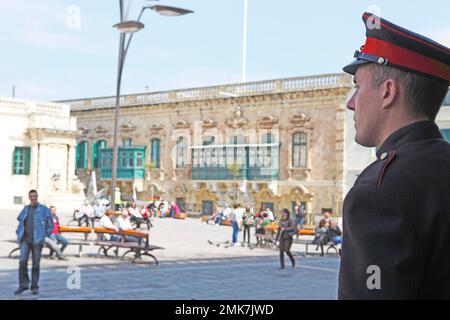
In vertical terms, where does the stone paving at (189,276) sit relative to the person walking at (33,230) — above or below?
below

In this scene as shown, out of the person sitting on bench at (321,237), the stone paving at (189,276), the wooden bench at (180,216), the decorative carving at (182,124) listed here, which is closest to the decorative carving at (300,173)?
the wooden bench at (180,216)

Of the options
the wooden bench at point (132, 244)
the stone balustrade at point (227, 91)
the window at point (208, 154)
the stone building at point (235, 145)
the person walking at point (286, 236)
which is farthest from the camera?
the window at point (208, 154)

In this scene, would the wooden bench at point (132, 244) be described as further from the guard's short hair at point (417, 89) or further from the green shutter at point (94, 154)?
the green shutter at point (94, 154)

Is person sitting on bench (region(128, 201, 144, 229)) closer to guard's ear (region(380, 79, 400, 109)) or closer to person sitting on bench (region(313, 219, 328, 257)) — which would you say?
person sitting on bench (region(313, 219, 328, 257))

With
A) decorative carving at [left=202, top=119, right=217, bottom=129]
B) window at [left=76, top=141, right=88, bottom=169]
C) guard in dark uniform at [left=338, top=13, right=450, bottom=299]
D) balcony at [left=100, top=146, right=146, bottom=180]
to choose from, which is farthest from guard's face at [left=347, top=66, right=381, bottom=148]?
window at [left=76, top=141, right=88, bottom=169]

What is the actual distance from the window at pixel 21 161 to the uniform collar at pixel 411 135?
125ft

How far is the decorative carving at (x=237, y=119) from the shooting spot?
126 feet

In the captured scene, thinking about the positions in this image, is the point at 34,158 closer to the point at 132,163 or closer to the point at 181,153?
the point at 132,163

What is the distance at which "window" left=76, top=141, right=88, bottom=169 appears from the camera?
46438mm

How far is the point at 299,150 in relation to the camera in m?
36.3

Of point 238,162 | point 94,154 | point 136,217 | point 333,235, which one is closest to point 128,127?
point 94,154

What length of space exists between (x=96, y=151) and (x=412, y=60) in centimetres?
4512

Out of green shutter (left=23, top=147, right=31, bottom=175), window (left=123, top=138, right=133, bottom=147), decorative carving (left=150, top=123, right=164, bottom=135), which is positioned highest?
decorative carving (left=150, top=123, right=164, bottom=135)

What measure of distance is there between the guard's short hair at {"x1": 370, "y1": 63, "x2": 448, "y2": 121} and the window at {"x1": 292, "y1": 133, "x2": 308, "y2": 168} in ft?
113
